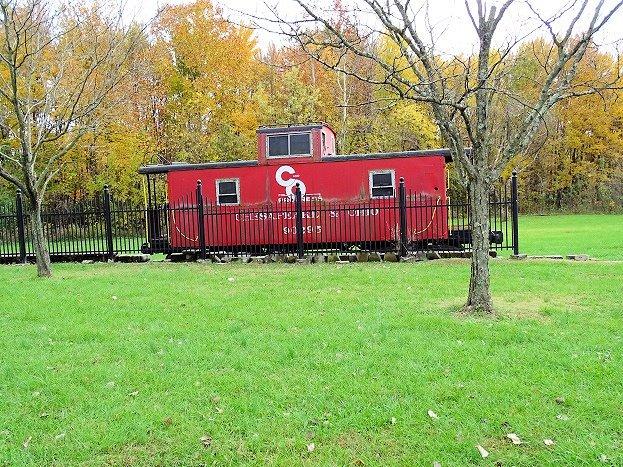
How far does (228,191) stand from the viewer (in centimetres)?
1410

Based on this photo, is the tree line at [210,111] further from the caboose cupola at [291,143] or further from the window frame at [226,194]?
the window frame at [226,194]

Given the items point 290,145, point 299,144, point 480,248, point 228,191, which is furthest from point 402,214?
point 480,248

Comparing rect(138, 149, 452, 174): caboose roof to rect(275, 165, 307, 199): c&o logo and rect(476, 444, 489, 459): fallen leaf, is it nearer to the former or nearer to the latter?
rect(275, 165, 307, 199): c&o logo

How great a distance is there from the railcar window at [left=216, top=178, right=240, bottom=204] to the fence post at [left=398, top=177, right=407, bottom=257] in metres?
4.12

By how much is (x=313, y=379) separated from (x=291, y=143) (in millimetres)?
9971

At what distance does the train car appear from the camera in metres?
13.2

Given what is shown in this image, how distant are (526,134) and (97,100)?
8.47 metres

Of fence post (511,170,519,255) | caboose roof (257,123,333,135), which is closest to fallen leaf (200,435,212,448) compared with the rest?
fence post (511,170,519,255)

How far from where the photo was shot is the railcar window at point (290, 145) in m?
13.7

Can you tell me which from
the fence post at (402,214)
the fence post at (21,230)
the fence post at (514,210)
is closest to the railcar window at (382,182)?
the fence post at (402,214)

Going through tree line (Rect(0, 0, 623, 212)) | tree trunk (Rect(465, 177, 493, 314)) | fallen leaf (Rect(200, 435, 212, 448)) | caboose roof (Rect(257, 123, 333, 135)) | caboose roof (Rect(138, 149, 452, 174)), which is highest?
tree line (Rect(0, 0, 623, 212))

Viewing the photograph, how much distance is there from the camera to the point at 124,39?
1153 cm

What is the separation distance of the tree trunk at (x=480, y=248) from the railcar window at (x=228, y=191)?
27.5ft

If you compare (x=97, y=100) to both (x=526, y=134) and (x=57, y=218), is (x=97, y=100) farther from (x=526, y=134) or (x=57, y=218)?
(x=526, y=134)
